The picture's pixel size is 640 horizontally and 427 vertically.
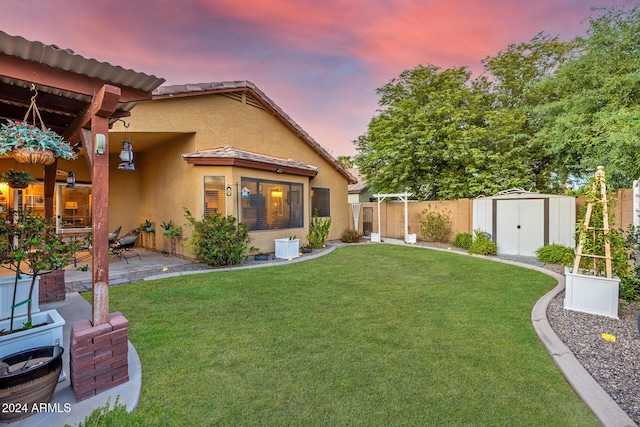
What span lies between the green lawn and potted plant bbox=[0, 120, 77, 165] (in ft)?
7.37

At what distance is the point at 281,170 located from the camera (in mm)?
9891

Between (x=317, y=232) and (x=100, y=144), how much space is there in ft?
30.4

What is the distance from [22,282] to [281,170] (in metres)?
7.03

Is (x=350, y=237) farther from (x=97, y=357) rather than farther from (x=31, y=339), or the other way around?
(x=31, y=339)

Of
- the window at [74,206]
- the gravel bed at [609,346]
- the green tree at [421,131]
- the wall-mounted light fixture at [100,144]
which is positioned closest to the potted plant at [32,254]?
the wall-mounted light fixture at [100,144]

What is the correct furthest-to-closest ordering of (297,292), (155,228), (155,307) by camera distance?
(155,228)
(297,292)
(155,307)

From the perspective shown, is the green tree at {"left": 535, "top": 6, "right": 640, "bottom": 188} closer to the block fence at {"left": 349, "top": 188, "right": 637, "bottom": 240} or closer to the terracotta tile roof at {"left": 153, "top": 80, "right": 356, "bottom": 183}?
the block fence at {"left": 349, "top": 188, "right": 637, "bottom": 240}

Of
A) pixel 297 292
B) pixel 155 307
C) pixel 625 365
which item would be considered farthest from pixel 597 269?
pixel 155 307

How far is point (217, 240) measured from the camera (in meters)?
7.78

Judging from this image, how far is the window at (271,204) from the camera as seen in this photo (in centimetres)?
915

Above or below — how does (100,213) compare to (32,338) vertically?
above

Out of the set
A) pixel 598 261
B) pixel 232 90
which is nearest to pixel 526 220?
pixel 598 261

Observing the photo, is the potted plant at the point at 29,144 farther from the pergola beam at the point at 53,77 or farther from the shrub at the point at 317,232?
the shrub at the point at 317,232

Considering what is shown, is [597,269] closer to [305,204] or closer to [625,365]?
[625,365]
